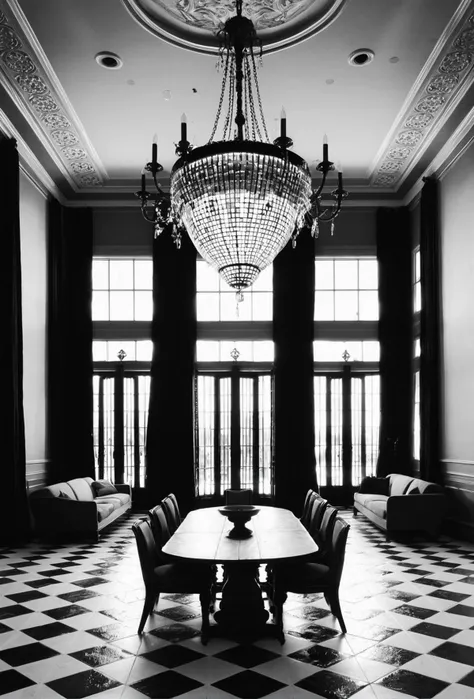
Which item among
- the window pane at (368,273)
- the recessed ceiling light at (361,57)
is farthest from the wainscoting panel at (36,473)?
the recessed ceiling light at (361,57)

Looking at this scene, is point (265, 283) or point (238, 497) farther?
point (265, 283)

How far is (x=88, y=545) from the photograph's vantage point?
8.08 m

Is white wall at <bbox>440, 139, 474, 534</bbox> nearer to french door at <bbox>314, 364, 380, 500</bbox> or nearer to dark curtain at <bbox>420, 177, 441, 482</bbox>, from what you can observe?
dark curtain at <bbox>420, 177, 441, 482</bbox>

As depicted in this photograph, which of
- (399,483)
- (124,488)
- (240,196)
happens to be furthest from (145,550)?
(124,488)

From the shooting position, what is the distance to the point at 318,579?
4.56 meters

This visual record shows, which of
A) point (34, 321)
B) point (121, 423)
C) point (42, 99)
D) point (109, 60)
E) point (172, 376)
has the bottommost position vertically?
point (121, 423)

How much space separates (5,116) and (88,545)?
5599mm

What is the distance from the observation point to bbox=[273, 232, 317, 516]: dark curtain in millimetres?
10578

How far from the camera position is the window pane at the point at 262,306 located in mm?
11445

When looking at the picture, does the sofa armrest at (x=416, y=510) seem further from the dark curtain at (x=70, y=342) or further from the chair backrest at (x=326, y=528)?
the dark curtain at (x=70, y=342)

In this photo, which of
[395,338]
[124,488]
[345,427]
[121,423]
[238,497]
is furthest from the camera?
[345,427]

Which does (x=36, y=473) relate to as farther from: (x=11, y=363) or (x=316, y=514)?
(x=316, y=514)

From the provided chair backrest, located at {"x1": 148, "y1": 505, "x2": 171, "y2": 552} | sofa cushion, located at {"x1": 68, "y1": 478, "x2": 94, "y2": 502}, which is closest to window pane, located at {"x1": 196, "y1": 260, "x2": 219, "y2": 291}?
sofa cushion, located at {"x1": 68, "y1": 478, "x2": 94, "y2": 502}

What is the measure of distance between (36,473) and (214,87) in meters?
6.14
